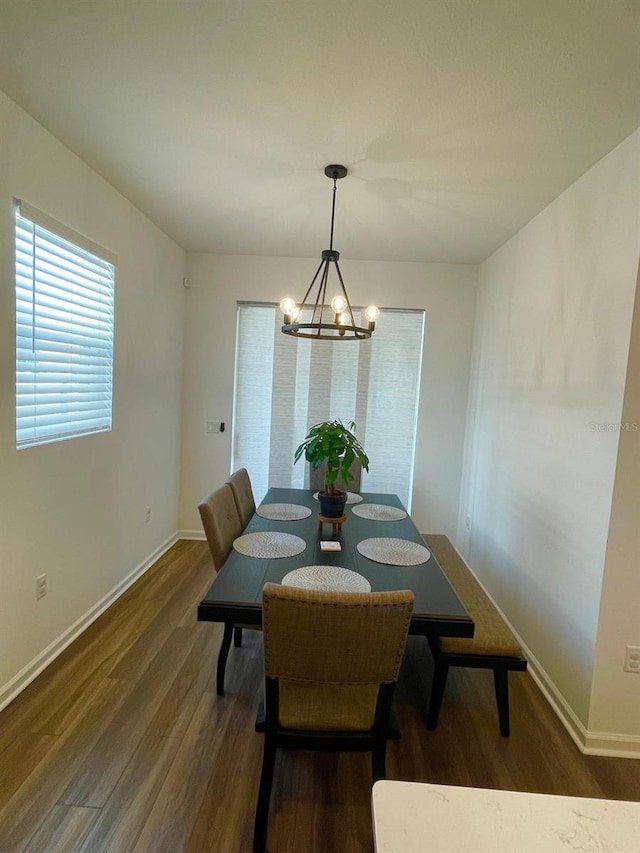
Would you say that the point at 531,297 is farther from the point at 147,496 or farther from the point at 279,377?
the point at 147,496

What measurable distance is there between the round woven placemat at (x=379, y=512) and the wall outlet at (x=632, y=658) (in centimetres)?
118

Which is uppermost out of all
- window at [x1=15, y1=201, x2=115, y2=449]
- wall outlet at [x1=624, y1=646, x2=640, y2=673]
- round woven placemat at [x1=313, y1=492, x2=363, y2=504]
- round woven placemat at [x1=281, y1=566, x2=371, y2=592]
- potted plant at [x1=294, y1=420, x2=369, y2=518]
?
window at [x1=15, y1=201, x2=115, y2=449]

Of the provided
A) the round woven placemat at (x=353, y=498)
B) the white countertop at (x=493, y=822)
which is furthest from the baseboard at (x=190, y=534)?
the white countertop at (x=493, y=822)

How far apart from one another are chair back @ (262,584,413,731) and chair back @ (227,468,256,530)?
47.6 inches

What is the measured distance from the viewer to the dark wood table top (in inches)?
59.5

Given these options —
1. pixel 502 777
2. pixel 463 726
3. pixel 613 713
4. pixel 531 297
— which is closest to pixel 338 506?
pixel 463 726

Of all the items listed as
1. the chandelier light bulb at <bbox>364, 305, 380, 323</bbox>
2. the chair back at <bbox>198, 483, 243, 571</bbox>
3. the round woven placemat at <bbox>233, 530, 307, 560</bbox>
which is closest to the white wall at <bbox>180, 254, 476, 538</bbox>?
→ the chandelier light bulb at <bbox>364, 305, 380, 323</bbox>

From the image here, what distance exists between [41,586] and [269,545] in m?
1.19

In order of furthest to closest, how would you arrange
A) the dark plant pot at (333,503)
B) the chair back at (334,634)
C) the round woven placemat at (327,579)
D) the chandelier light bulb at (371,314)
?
the chandelier light bulb at (371,314), the dark plant pot at (333,503), the round woven placemat at (327,579), the chair back at (334,634)

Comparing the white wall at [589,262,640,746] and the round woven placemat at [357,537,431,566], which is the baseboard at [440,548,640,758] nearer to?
the white wall at [589,262,640,746]

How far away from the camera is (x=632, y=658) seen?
184 centimetres

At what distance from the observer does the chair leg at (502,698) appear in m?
1.85

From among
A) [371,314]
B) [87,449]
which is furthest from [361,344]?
[87,449]

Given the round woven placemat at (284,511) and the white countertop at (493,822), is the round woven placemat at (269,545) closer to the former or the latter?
the round woven placemat at (284,511)
